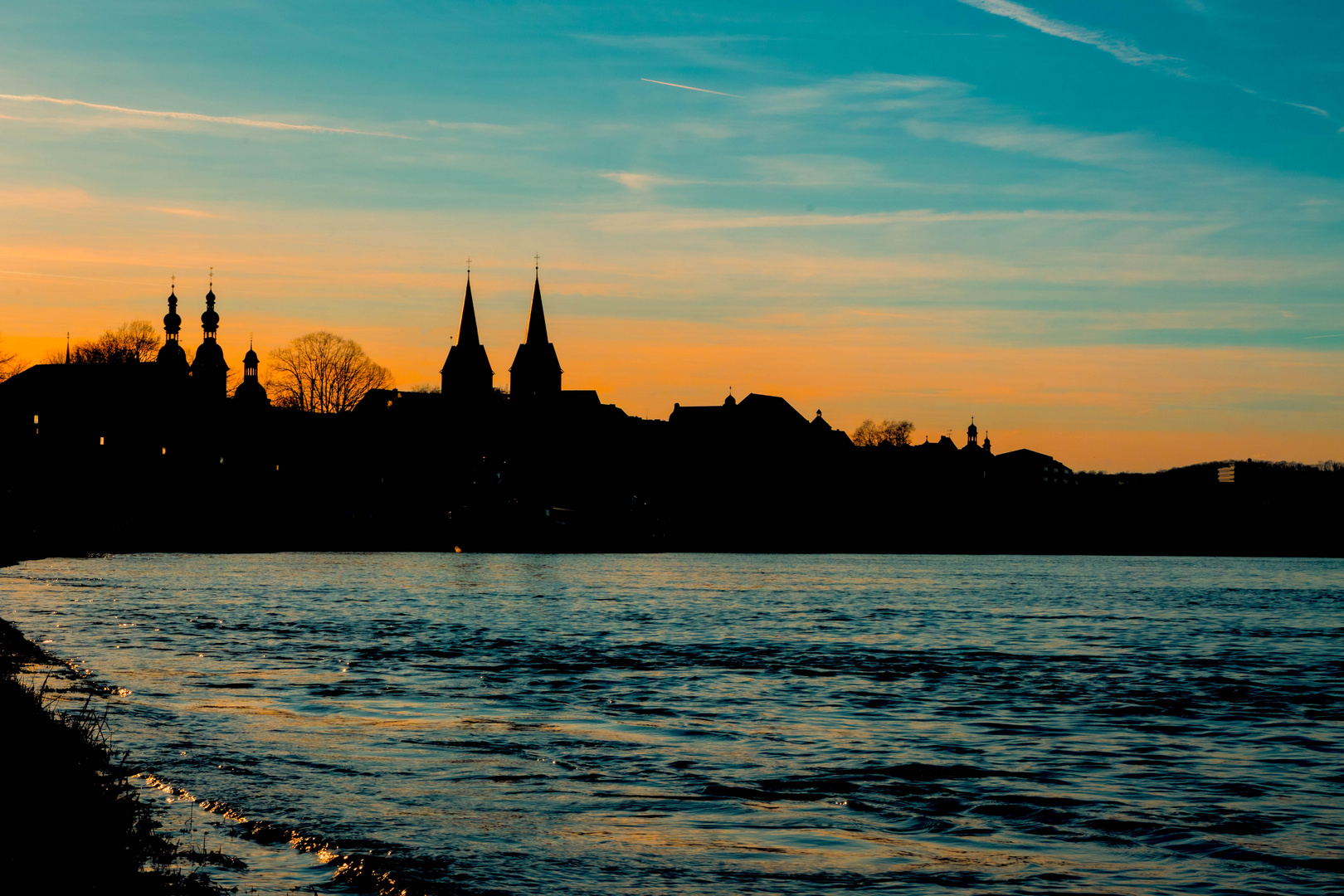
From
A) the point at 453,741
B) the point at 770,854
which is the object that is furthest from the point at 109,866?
the point at 453,741

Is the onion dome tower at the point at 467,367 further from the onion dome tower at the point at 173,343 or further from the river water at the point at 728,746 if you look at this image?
the river water at the point at 728,746

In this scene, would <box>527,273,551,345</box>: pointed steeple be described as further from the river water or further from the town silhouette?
the river water

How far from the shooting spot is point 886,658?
32.0 m

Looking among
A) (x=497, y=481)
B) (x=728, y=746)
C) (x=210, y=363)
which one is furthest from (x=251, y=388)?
(x=728, y=746)

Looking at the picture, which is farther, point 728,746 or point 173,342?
point 173,342

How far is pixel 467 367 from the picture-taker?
564ft

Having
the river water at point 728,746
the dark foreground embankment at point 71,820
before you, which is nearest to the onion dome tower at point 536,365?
the river water at point 728,746

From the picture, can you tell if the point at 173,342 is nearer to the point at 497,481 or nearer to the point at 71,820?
the point at 497,481

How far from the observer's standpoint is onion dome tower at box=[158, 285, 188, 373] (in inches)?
5586

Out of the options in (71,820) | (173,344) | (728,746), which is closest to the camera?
(71,820)

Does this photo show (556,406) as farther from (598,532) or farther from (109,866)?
(109,866)

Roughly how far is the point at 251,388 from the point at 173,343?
9007mm

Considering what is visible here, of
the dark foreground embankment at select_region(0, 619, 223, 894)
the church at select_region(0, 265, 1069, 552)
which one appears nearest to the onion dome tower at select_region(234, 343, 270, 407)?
the church at select_region(0, 265, 1069, 552)

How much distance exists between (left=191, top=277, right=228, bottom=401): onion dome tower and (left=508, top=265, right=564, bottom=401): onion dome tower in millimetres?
41364
